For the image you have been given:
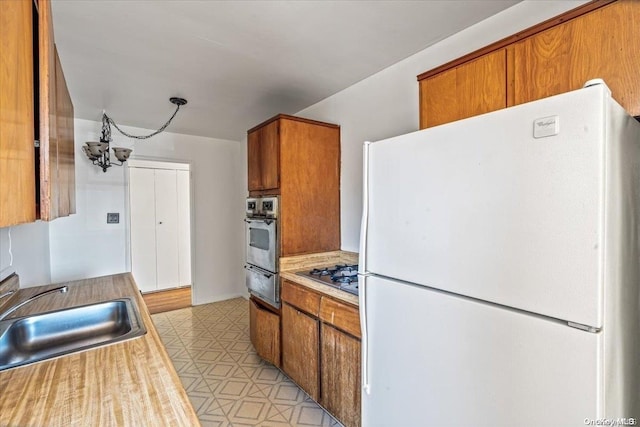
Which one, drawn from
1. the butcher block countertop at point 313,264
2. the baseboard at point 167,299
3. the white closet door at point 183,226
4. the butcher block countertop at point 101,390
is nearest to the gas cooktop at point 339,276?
the butcher block countertop at point 313,264

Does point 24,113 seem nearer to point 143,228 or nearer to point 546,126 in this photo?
point 546,126

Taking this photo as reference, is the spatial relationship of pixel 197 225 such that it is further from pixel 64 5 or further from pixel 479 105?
pixel 479 105

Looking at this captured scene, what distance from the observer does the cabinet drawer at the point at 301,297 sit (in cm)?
192

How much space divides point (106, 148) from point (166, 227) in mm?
1647

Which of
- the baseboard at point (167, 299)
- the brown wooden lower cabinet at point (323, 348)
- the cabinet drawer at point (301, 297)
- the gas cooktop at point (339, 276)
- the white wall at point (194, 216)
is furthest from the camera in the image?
the baseboard at point (167, 299)

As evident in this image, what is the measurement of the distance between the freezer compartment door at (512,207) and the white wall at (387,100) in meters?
1.00

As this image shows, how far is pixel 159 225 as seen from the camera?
4.50m

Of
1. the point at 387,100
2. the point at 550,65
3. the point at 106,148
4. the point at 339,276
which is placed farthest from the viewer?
the point at 106,148

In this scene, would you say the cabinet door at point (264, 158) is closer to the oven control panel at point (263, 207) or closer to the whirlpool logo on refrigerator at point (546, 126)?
the oven control panel at point (263, 207)

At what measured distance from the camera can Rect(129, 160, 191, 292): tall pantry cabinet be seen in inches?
168

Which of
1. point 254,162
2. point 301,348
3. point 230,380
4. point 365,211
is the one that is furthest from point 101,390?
point 254,162

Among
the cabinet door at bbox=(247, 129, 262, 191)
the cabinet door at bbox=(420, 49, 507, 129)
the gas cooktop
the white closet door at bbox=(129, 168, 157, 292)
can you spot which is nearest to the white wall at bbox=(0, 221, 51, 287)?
the white closet door at bbox=(129, 168, 157, 292)

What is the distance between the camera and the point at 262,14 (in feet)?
5.16

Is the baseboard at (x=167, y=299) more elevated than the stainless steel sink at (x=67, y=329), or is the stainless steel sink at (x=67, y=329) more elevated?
the stainless steel sink at (x=67, y=329)
